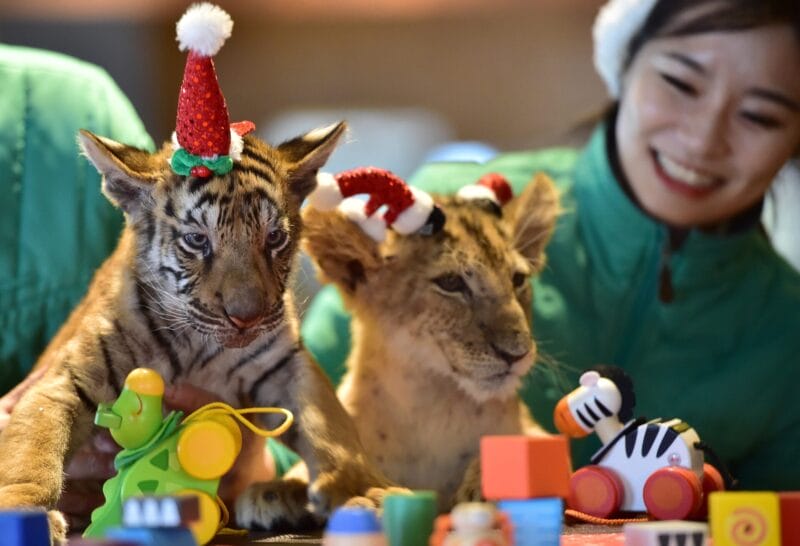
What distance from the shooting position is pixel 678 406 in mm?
1812

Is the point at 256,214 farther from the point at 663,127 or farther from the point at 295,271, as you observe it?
the point at 663,127

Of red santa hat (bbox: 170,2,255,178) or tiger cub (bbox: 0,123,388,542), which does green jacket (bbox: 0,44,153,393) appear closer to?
tiger cub (bbox: 0,123,388,542)

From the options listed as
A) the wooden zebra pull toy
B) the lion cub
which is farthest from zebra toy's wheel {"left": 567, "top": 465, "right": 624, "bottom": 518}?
the lion cub

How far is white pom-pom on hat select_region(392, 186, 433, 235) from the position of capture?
128cm

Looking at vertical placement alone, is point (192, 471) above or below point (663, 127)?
below

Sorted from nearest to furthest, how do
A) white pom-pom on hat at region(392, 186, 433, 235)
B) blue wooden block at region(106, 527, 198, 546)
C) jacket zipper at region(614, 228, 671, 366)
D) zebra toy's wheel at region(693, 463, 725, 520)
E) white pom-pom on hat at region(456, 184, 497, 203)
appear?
blue wooden block at region(106, 527, 198, 546)
zebra toy's wheel at region(693, 463, 725, 520)
white pom-pom on hat at region(392, 186, 433, 235)
white pom-pom on hat at region(456, 184, 497, 203)
jacket zipper at region(614, 228, 671, 366)

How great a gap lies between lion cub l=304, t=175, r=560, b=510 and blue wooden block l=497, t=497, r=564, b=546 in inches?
17.6

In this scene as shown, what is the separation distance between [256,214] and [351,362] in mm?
458

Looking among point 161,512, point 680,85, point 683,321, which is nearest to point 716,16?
point 680,85

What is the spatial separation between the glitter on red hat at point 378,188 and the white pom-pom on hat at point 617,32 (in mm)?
729

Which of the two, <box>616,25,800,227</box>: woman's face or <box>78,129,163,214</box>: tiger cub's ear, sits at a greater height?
<box>616,25,800,227</box>: woman's face

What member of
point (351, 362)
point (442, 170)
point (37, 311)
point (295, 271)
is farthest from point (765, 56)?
point (37, 311)

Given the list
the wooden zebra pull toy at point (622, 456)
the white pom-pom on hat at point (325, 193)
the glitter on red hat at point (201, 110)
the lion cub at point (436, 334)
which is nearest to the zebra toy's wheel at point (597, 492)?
the wooden zebra pull toy at point (622, 456)

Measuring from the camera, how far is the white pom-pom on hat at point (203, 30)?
99cm
